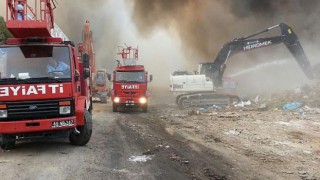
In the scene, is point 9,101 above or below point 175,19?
below

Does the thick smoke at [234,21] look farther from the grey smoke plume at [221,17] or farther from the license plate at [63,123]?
the license plate at [63,123]

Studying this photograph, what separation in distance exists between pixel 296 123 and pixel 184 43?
24.7m

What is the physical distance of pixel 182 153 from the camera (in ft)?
27.2

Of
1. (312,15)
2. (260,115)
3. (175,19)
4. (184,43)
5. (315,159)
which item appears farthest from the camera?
(184,43)

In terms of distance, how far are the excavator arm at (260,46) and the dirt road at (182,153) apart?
773 cm

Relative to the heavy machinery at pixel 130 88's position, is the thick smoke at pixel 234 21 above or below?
above

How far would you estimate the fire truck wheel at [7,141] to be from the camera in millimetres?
8195

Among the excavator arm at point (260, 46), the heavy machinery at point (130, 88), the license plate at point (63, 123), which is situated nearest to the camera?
the license plate at point (63, 123)

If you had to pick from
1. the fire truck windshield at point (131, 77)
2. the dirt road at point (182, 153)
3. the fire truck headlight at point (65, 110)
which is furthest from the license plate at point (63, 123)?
the fire truck windshield at point (131, 77)

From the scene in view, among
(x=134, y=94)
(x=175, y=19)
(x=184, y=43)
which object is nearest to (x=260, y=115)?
(x=134, y=94)

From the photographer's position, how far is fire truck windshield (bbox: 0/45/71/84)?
8.19 m

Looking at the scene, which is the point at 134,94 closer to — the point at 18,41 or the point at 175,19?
the point at 18,41

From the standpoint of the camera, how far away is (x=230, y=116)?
1459 centimetres

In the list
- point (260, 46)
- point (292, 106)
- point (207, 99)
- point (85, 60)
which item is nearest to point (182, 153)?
point (85, 60)
